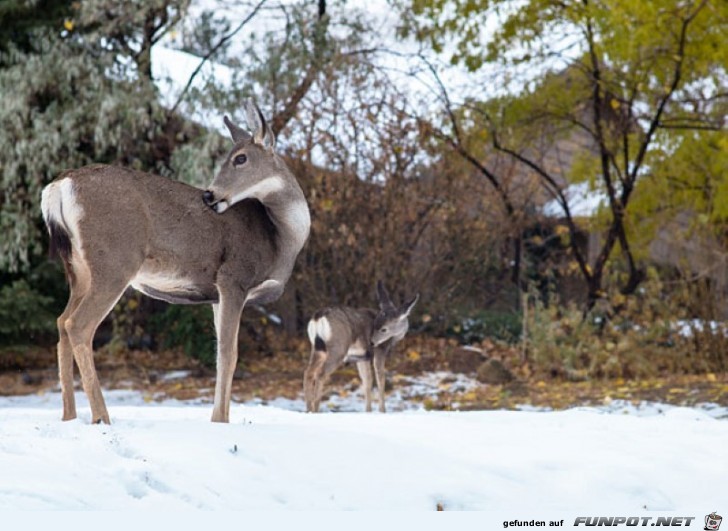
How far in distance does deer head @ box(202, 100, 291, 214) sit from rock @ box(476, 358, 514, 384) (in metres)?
8.13

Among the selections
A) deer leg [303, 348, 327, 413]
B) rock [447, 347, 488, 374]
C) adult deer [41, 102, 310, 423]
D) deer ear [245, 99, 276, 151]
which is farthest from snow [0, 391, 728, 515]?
rock [447, 347, 488, 374]

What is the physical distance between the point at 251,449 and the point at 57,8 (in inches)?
459

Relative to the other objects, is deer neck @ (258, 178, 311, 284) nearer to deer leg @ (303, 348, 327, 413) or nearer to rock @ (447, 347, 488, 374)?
deer leg @ (303, 348, 327, 413)

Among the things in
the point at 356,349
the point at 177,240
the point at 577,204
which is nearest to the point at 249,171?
the point at 177,240

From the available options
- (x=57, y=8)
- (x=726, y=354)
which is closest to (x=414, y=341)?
(x=726, y=354)

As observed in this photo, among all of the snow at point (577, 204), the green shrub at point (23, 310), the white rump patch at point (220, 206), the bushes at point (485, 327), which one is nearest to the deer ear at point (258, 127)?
the white rump patch at point (220, 206)

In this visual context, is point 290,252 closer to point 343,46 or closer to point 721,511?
point 721,511

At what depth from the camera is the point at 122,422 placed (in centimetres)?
598

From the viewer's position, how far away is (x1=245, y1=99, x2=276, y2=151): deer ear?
20.7 ft

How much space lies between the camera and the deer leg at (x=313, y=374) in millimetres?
9266

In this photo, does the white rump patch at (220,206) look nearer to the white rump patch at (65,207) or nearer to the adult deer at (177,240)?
the adult deer at (177,240)

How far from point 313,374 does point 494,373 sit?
523cm

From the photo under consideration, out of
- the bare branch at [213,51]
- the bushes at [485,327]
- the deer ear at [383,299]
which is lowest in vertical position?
the bushes at [485,327]

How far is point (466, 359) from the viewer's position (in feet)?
50.9
